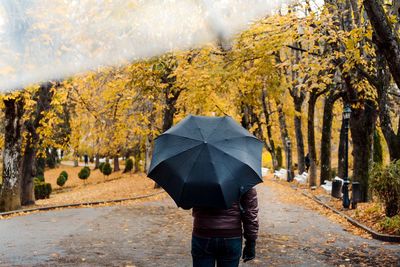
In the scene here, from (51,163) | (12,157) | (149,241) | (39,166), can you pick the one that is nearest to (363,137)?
(149,241)

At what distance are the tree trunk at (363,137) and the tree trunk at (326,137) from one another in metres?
5.92

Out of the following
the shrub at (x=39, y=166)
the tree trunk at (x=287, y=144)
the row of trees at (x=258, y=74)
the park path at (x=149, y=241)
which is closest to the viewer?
the park path at (x=149, y=241)

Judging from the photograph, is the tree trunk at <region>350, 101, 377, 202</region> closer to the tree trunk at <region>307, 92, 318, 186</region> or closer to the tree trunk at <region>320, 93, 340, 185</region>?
the tree trunk at <region>320, 93, 340, 185</region>

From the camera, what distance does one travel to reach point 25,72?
14961mm

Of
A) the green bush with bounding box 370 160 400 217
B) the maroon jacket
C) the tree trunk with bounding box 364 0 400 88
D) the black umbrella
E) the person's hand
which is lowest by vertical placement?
the green bush with bounding box 370 160 400 217

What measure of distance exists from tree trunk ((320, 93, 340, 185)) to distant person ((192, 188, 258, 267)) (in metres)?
20.8

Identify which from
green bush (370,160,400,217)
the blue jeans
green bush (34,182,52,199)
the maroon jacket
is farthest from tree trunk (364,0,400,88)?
green bush (34,182,52,199)

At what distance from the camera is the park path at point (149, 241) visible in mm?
8922

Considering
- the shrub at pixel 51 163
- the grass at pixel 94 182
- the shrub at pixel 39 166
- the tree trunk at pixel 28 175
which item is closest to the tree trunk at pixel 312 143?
the grass at pixel 94 182

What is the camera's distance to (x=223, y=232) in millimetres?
4227

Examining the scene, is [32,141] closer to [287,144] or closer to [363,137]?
[363,137]

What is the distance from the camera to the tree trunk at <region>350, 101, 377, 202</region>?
1819 centimetres

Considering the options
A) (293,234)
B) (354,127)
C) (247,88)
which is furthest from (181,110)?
(293,234)

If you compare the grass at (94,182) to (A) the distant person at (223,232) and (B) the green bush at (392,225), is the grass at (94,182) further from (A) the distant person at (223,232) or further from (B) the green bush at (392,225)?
(A) the distant person at (223,232)
